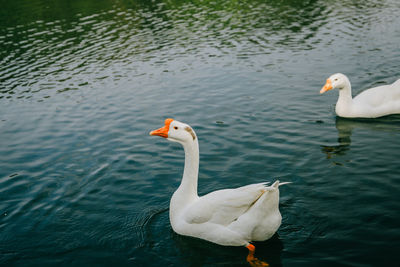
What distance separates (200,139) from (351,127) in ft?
16.7

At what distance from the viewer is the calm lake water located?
802cm

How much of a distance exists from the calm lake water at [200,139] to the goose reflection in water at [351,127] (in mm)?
63

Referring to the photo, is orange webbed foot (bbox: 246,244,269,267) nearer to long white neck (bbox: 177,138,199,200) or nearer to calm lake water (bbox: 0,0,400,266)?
calm lake water (bbox: 0,0,400,266)

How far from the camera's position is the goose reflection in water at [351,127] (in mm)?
11750

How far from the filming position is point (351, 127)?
13.2 m

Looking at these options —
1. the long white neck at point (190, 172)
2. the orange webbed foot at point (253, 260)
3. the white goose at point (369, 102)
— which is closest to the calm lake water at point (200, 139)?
the orange webbed foot at point (253, 260)

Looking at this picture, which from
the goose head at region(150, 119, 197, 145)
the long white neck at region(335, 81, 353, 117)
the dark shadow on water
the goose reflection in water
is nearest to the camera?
the dark shadow on water

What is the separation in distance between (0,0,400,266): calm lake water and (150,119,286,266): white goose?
344mm

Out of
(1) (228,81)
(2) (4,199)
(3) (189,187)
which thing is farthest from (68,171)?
(1) (228,81)

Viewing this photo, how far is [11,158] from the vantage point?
1337 cm

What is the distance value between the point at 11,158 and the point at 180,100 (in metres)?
7.33

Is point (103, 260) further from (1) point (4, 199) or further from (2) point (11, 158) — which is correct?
(2) point (11, 158)

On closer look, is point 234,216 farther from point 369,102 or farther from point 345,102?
point 369,102

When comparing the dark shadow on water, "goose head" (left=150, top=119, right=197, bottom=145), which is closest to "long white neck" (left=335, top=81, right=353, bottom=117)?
the dark shadow on water
